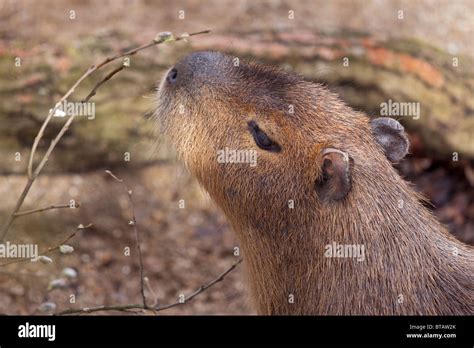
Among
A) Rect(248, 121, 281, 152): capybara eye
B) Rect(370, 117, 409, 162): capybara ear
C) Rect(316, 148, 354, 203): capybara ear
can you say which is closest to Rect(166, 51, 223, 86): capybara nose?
Rect(248, 121, 281, 152): capybara eye

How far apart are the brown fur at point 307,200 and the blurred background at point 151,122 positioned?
2.33 m

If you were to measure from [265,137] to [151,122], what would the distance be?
267cm

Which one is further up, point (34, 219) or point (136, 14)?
point (136, 14)

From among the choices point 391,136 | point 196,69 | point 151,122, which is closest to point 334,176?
point 391,136

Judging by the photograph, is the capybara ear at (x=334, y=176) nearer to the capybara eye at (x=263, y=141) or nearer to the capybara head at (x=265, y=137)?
the capybara head at (x=265, y=137)

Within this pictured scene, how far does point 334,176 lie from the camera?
4.45 meters

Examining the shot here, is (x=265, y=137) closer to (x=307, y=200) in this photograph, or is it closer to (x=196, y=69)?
(x=307, y=200)

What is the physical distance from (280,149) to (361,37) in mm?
4076

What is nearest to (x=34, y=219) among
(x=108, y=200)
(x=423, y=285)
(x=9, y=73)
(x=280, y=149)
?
(x=108, y=200)

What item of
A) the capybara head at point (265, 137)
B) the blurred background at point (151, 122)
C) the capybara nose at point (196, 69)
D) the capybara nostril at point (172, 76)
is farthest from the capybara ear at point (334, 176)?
the blurred background at point (151, 122)

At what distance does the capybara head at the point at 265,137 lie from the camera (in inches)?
180

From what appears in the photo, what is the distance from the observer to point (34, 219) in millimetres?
7203

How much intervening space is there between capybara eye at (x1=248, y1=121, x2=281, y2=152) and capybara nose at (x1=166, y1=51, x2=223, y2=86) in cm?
40
